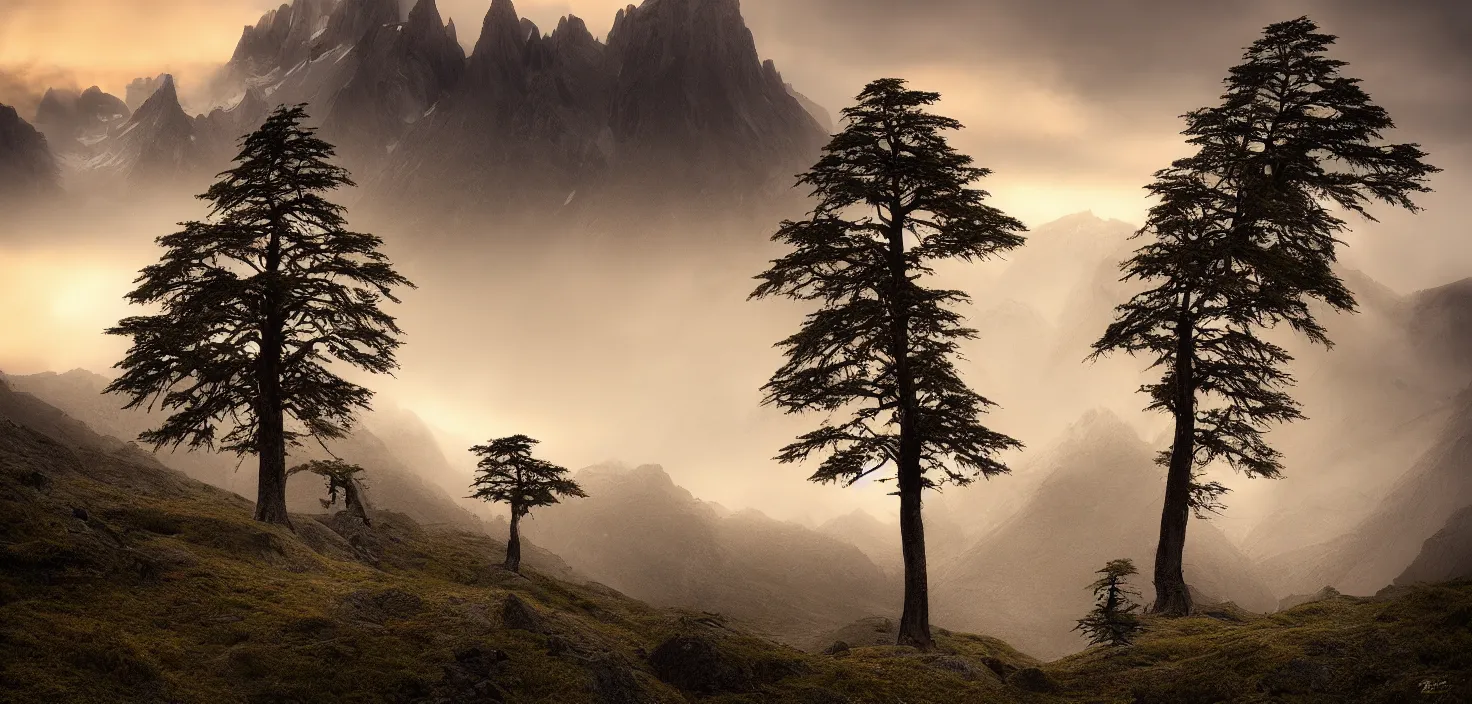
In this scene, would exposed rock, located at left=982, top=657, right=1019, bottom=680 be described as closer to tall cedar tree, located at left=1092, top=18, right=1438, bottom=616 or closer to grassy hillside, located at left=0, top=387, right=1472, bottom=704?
grassy hillside, located at left=0, top=387, right=1472, bottom=704

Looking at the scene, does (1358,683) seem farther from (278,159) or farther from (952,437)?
(278,159)

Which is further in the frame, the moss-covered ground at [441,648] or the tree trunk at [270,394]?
the tree trunk at [270,394]

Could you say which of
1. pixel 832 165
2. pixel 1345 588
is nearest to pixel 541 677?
pixel 832 165

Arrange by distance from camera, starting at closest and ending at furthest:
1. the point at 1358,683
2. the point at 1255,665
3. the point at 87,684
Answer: the point at 87,684, the point at 1358,683, the point at 1255,665

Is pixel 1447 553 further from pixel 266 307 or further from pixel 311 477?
pixel 311 477

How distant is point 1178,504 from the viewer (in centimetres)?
2844

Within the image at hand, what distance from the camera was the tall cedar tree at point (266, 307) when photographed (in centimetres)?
2842

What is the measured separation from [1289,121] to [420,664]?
98.8 feet

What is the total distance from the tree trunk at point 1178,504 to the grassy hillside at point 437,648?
4.14 meters

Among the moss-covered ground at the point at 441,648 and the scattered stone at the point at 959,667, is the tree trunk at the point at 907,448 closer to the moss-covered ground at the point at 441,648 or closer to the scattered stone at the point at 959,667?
the moss-covered ground at the point at 441,648

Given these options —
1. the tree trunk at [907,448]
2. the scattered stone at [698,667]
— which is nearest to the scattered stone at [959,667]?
the tree trunk at [907,448]

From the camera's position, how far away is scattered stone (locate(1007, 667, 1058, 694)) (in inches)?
723

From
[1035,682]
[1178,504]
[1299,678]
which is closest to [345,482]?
[1035,682]

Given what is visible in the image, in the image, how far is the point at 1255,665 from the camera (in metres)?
14.9
